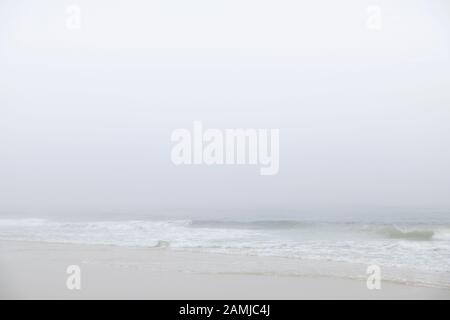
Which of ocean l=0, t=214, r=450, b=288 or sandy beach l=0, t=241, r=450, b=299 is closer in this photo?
sandy beach l=0, t=241, r=450, b=299

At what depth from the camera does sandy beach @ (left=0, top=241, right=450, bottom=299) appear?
386 centimetres

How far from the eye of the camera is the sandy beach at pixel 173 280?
12.6 ft

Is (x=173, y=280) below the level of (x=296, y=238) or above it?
above

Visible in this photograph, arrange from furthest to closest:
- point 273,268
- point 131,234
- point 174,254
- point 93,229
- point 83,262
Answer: point 93,229, point 131,234, point 174,254, point 83,262, point 273,268

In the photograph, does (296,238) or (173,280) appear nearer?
(173,280)

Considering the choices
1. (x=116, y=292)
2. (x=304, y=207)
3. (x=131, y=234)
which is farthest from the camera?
(x=304, y=207)

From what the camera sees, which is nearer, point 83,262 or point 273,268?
point 273,268

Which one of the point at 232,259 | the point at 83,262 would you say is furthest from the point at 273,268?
the point at 83,262

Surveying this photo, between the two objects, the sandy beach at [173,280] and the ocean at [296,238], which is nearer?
the sandy beach at [173,280]

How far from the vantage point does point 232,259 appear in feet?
17.0

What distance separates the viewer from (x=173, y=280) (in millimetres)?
4242

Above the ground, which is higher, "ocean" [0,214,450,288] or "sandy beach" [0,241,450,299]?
"sandy beach" [0,241,450,299]
